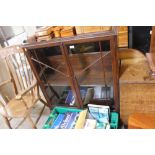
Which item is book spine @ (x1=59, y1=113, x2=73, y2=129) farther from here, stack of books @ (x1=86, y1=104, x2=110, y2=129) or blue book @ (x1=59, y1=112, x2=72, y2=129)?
stack of books @ (x1=86, y1=104, x2=110, y2=129)

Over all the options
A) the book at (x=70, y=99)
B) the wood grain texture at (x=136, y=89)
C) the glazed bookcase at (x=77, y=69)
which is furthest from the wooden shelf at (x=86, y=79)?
the book at (x=70, y=99)

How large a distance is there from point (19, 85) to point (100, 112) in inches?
40.4

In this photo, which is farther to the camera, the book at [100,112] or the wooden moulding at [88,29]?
the book at [100,112]

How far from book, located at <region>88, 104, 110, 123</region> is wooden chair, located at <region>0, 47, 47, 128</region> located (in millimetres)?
643

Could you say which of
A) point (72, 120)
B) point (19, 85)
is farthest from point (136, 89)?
point (19, 85)

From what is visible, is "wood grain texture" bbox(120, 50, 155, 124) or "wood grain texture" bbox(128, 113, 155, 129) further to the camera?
"wood grain texture" bbox(120, 50, 155, 124)

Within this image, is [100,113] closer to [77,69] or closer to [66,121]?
[66,121]

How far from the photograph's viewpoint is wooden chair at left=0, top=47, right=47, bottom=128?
5.56ft

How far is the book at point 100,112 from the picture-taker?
161 centimetres

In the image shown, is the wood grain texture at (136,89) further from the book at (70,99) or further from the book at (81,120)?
the book at (70,99)

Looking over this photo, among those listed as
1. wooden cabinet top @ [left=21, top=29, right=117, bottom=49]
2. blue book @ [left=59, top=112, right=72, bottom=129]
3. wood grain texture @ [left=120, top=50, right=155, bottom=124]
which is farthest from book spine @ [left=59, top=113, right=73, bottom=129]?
wooden cabinet top @ [left=21, top=29, right=117, bottom=49]

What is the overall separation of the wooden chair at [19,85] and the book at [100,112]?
643 millimetres

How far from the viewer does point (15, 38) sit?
197 cm
